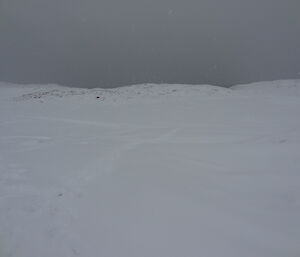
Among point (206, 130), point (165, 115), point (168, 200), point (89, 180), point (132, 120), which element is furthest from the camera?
point (165, 115)

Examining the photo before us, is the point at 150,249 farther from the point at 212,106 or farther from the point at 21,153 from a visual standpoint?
the point at 212,106

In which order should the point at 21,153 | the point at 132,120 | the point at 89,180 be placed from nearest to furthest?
the point at 89,180, the point at 21,153, the point at 132,120

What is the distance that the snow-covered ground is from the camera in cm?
305

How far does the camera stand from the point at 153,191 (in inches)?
165

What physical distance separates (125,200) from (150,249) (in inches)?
43.9

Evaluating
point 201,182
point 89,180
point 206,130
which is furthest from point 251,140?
point 89,180

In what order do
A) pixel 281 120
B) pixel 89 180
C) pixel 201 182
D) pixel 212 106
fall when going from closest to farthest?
pixel 201 182 < pixel 89 180 < pixel 281 120 < pixel 212 106

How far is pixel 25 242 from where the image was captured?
127 inches

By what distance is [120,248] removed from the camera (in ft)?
9.88

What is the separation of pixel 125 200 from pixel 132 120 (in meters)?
7.01

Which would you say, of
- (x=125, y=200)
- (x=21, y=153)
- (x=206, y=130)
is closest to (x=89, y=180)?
(x=125, y=200)

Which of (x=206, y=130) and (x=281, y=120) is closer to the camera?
(x=206, y=130)

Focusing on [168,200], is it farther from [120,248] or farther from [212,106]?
[212,106]

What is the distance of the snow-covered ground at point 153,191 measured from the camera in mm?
3051
